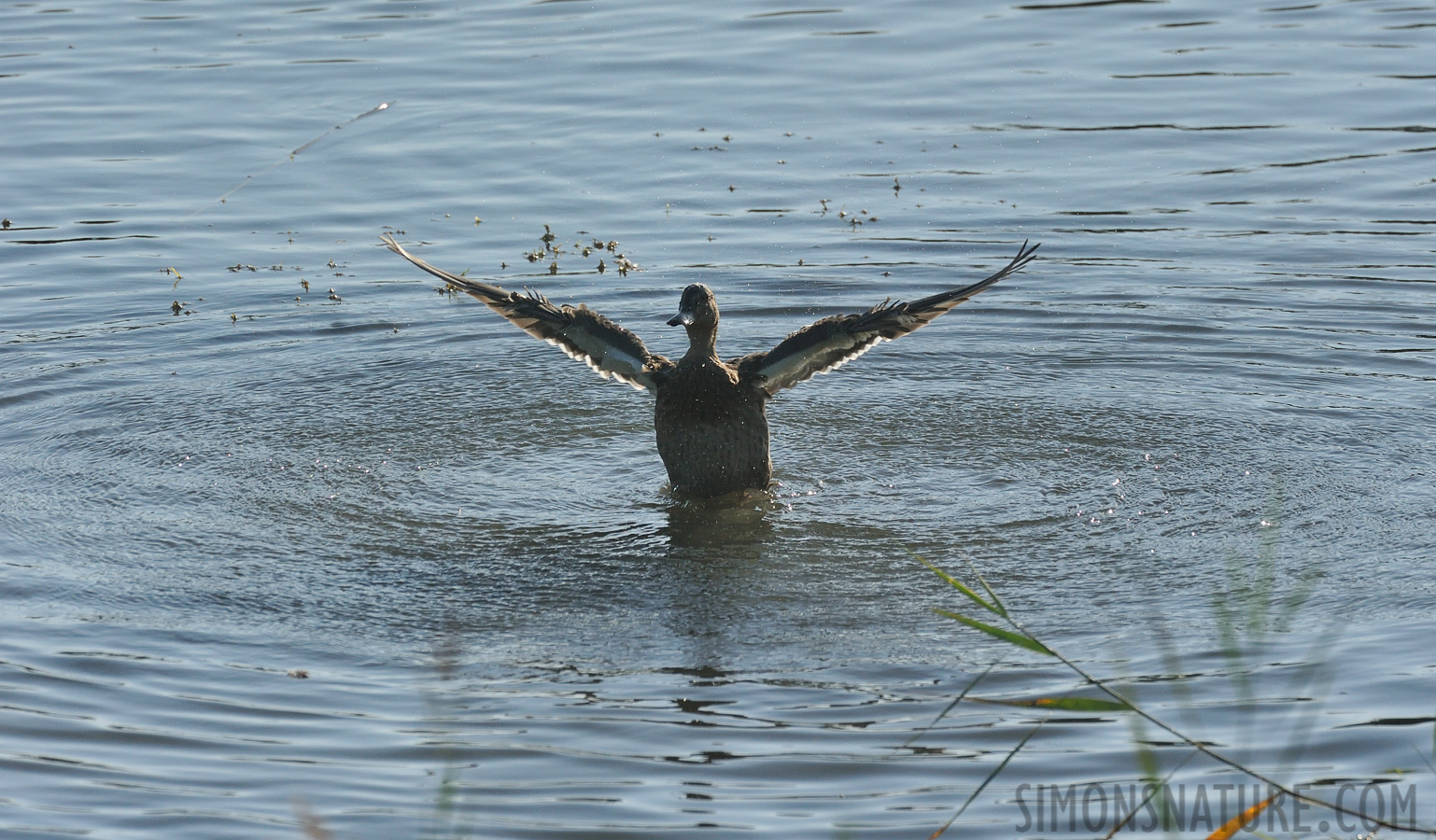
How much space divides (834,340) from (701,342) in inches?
26.3

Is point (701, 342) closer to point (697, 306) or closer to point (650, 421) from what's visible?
point (697, 306)

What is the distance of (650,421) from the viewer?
9.03 meters

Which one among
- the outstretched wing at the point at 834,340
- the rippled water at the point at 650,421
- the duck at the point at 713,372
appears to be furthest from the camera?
the duck at the point at 713,372

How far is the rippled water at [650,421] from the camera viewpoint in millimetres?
5352

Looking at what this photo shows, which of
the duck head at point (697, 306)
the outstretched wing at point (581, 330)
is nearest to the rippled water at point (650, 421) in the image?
the outstretched wing at point (581, 330)

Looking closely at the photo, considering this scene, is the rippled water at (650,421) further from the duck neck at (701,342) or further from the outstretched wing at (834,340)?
the duck neck at (701,342)

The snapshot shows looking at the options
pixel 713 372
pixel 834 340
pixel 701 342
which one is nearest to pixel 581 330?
pixel 701 342

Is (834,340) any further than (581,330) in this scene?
No

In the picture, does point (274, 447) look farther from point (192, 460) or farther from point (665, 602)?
point (665, 602)

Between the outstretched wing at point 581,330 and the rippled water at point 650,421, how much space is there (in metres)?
0.53

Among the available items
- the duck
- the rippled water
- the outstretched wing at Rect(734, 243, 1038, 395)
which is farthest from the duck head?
the rippled water

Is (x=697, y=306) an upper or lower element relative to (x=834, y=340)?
upper

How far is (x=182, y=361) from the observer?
9664 mm

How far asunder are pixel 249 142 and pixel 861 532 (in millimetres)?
7919
